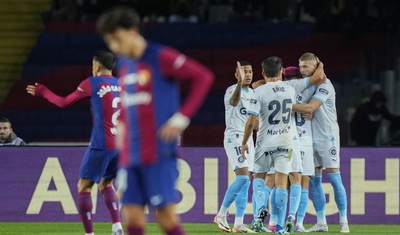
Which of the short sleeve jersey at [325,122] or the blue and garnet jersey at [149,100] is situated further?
the short sleeve jersey at [325,122]

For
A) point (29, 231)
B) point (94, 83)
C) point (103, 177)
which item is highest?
point (94, 83)

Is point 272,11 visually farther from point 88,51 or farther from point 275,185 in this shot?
point 275,185

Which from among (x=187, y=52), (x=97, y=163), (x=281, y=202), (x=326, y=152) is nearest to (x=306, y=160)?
(x=326, y=152)

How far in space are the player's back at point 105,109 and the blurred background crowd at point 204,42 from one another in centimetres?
828

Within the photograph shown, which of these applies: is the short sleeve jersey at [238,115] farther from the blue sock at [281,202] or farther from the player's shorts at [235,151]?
the blue sock at [281,202]

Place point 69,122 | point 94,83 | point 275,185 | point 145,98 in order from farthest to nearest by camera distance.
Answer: point 69,122
point 275,185
point 94,83
point 145,98

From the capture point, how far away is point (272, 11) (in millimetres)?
21312

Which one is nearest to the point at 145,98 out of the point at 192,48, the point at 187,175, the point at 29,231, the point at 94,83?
the point at 94,83

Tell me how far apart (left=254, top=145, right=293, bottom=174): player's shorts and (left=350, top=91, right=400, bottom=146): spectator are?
606 cm

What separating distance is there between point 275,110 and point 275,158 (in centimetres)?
48

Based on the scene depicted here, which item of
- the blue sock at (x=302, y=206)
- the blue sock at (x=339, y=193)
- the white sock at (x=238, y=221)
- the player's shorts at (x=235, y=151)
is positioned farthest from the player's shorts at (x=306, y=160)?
the white sock at (x=238, y=221)

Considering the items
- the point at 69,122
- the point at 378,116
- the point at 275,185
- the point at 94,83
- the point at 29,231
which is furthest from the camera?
the point at 69,122

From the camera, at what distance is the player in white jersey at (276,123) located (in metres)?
11.4

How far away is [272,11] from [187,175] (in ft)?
25.8
